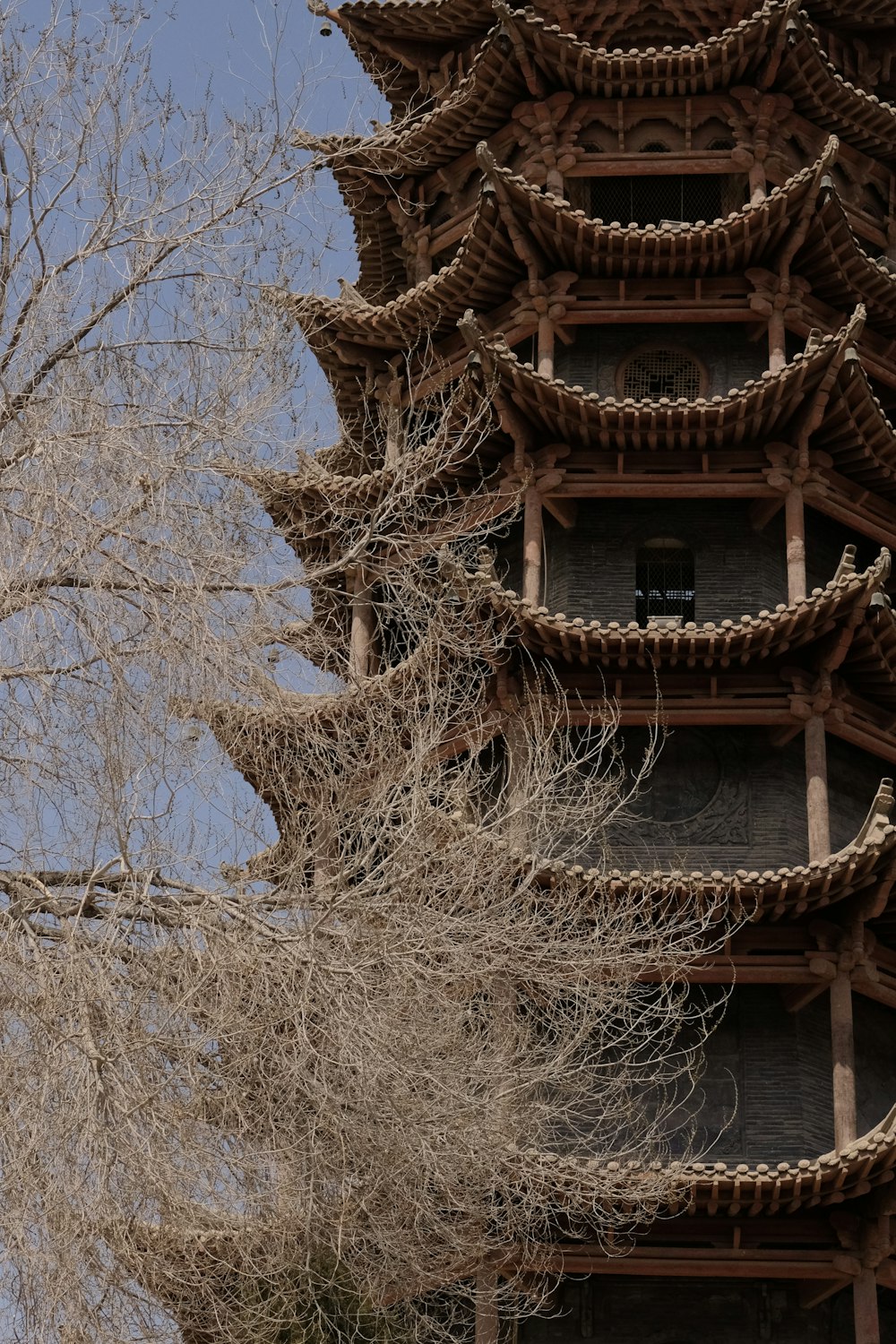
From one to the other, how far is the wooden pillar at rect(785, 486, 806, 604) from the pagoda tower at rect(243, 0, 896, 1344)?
58mm

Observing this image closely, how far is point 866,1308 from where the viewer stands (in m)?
15.1

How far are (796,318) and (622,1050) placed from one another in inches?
268

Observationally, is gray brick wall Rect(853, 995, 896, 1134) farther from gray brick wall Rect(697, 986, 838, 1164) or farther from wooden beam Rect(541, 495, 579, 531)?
wooden beam Rect(541, 495, 579, 531)

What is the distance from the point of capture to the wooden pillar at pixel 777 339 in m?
18.7

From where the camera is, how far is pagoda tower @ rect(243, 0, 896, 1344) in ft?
51.5

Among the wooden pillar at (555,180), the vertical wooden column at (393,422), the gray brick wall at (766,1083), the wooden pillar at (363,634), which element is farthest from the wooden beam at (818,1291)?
the wooden pillar at (555,180)

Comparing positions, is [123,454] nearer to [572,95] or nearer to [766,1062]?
[766,1062]

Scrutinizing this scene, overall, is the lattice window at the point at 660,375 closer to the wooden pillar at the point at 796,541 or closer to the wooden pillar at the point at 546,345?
the wooden pillar at the point at 546,345

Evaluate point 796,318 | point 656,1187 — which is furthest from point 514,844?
point 796,318

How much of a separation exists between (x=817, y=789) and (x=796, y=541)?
223cm

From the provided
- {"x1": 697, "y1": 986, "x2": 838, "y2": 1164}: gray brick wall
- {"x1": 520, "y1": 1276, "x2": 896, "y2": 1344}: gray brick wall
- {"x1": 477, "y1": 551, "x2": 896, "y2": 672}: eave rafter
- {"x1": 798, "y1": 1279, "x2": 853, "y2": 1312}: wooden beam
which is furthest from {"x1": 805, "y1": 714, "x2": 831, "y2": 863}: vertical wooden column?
{"x1": 520, "y1": 1276, "x2": 896, "y2": 1344}: gray brick wall

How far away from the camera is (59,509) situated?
10258mm

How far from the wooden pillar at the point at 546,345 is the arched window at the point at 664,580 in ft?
5.64

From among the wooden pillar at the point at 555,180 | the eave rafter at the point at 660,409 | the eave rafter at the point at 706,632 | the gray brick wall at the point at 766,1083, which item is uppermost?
the wooden pillar at the point at 555,180
